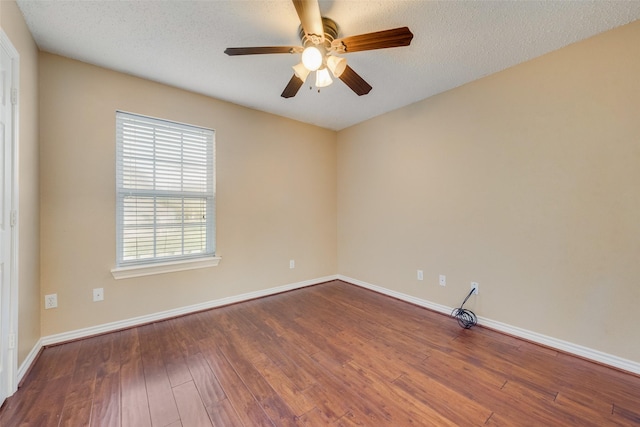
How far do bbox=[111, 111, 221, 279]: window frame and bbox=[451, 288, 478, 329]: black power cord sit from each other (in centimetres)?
270

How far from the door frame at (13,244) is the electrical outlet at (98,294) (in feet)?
2.42

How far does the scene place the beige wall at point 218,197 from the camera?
217 centimetres

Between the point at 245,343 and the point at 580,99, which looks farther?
the point at 245,343

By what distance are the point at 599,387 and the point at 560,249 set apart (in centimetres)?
96

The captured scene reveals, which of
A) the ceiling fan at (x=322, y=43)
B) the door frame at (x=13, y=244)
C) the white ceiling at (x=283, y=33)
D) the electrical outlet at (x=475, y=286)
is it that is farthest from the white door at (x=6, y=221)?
the electrical outlet at (x=475, y=286)

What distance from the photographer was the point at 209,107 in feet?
9.69

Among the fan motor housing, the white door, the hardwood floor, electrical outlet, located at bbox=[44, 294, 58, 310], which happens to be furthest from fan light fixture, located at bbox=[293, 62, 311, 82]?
electrical outlet, located at bbox=[44, 294, 58, 310]

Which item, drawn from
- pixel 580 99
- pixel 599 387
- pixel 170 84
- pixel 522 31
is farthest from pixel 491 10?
pixel 170 84

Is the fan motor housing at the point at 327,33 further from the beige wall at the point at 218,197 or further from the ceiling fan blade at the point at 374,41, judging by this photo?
the beige wall at the point at 218,197

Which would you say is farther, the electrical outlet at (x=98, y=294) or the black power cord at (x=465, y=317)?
the black power cord at (x=465, y=317)

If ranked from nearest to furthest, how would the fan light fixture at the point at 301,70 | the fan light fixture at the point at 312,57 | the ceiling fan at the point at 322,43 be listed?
the ceiling fan at the point at 322,43
the fan light fixture at the point at 312,57
the fan light fixture at the point at 301,70

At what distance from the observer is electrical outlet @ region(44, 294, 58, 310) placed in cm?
212

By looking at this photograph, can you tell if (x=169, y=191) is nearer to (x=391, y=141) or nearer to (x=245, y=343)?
(x=245, y=343)

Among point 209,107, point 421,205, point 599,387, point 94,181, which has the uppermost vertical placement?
point 209,107
